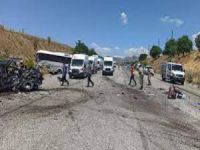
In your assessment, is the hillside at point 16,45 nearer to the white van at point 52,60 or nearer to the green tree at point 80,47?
the white van at point 52,60

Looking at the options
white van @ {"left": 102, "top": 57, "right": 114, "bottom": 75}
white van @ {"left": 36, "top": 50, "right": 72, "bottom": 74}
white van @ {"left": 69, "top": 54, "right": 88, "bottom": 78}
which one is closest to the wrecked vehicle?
white van @ {"left": 69, "top": 54, "right": 88, "bottom": 78}

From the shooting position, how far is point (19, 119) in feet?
45.9

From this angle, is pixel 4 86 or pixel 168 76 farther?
pixel 168 76

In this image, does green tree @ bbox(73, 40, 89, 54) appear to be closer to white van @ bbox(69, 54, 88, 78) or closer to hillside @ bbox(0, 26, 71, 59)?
hillside @ bbox(0, 26, 71, 59)

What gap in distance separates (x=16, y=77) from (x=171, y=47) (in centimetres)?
10128

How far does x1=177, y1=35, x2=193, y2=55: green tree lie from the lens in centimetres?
10612

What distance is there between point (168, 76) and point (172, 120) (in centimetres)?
3707

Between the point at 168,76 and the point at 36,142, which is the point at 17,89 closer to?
the point at 36,142

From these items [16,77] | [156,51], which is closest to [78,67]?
[16,77]

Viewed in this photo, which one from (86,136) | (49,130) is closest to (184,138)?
(86,136)

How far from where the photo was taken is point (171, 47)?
122 m

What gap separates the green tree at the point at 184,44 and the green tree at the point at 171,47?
19.8ft

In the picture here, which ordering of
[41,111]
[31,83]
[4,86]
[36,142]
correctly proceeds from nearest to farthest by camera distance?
[36,142]
[41,111]
[4,86]
[31,83]

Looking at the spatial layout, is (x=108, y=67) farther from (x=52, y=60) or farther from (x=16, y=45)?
(x=16, y=45)
